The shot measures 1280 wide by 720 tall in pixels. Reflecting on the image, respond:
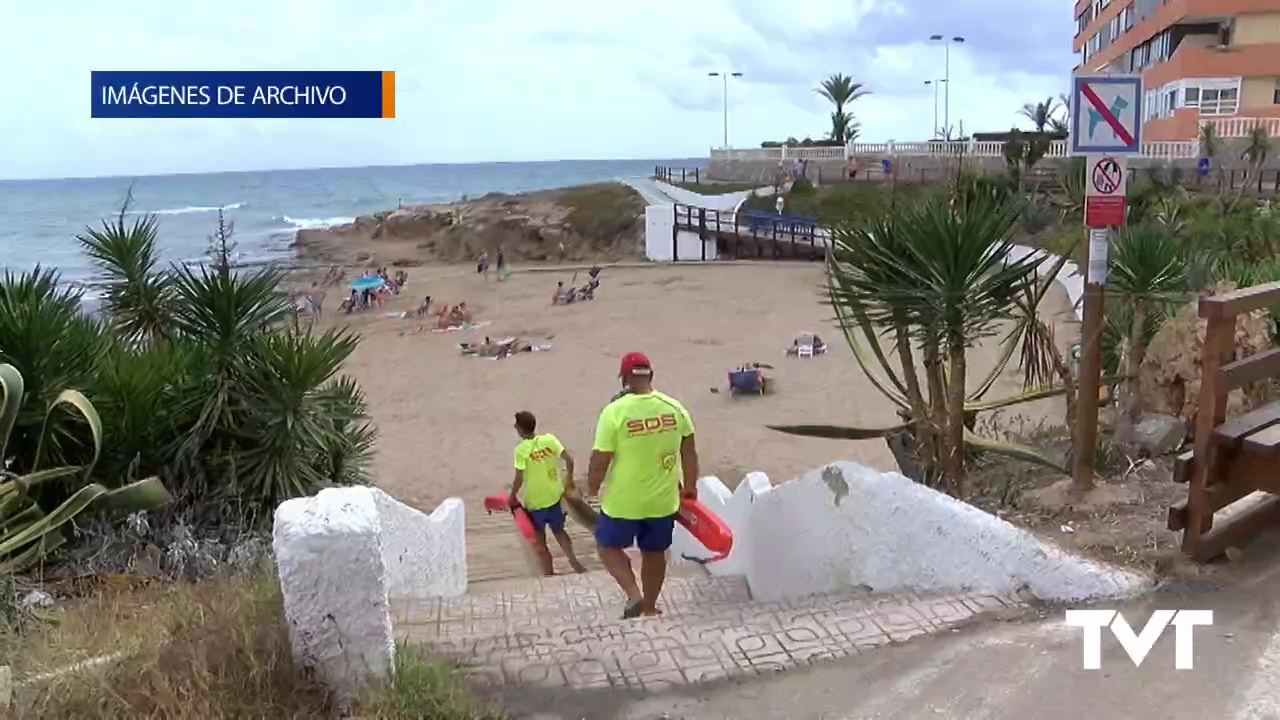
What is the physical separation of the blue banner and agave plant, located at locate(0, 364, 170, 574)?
28.8ft

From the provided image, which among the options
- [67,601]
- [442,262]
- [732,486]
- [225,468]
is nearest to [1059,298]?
[732,486]

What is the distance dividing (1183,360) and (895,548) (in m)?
3.85

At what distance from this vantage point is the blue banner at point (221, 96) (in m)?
14.0

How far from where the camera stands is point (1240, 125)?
113 ft

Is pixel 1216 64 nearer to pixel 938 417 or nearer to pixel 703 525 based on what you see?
pixel 938 417

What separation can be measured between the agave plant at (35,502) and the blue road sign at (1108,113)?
5.09 metres

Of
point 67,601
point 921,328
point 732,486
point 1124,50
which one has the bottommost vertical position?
point 732,486

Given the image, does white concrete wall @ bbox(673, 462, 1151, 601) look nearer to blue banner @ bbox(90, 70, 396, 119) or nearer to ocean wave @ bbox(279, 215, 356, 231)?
blue banner @ bbox(90, 70, 396, 119)

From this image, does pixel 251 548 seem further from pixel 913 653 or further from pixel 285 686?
pixel 913 653

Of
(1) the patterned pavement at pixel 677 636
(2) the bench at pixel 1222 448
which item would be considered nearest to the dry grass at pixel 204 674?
(1) the patterned pavement at pixel 677 636

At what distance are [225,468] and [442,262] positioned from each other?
41.3 metres

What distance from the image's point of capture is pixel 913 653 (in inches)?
151

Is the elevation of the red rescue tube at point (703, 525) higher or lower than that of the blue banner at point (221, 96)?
lower

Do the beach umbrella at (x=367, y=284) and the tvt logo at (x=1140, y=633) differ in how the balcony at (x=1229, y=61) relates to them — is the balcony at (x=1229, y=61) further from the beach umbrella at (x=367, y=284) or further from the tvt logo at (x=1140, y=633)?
the tvt logo at (x=1140, y=633)
